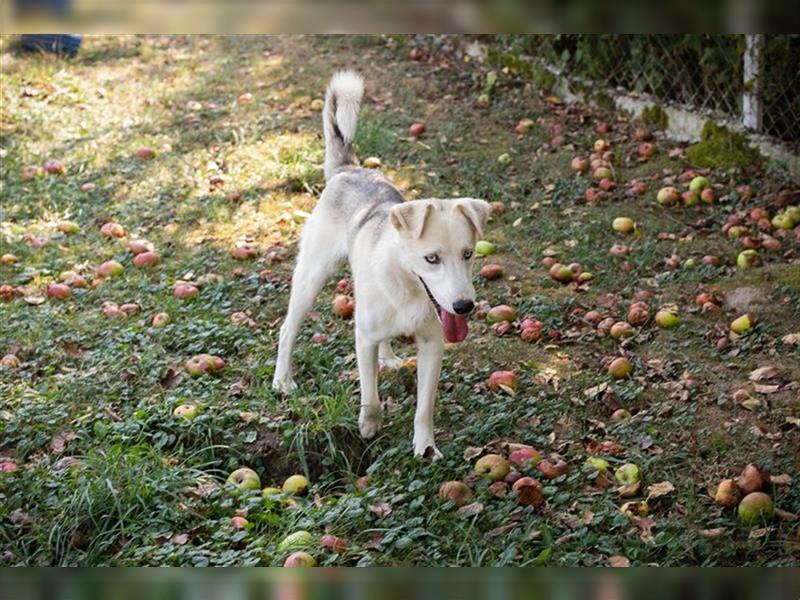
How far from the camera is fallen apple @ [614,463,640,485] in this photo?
444 cm

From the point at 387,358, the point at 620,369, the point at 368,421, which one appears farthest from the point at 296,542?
the point at 620,369

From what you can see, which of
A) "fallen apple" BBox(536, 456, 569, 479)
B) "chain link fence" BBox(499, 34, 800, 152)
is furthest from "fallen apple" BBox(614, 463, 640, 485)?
"chain link fence" BBox(499, 34, 800, 152)

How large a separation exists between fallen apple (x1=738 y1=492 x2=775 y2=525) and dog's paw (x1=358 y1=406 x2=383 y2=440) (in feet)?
6.18

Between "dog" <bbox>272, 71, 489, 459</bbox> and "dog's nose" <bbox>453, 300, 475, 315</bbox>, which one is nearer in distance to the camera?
"dog's nose" <bbox>453, 300, 475, 315</bbox>

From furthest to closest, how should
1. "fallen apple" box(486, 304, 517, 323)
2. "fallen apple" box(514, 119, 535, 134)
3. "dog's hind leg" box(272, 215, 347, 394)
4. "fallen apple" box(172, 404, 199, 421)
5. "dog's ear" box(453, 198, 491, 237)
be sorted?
"fallen apple" box(514, 119, 535, 134)
"fallen apple" box(486, 304, 517, 323)
"dog's hind leg" box(272, 215, 347, 394)
"fallen apple" box(172, 404, 199, 421)
"dog's ear" box(453, 198, 491, 237)

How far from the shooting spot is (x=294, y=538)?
3789 mm

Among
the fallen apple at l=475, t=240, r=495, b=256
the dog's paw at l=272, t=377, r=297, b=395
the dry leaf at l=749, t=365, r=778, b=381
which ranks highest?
the fallen apple at l=475, t=240, r=495, b=256

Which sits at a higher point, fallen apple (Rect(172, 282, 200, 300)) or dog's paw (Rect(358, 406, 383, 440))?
fallen apple (Rect(172, 282, 200, 300))

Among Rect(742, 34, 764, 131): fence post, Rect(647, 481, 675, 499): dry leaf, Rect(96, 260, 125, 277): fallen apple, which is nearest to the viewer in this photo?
Rect(647, 481, 675, 499): dry leaf

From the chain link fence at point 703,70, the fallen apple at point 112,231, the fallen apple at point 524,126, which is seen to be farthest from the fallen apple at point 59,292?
the chain link fence at point 703,70

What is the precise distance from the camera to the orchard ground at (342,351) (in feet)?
13.1

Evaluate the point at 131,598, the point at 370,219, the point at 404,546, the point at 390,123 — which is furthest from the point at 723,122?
the point at 131,598

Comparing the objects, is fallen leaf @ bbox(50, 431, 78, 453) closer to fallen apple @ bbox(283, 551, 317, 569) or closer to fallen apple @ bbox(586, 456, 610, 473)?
fallen apple @ bbox(283, 551, 317, 569)
